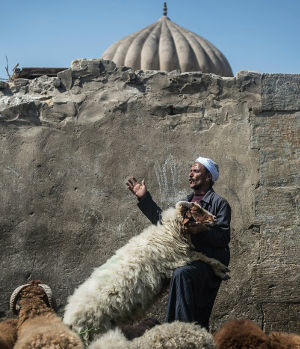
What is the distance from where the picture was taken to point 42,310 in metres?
4.12

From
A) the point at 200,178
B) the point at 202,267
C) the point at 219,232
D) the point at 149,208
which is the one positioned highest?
the point at 200,178

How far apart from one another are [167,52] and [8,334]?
34.8ft

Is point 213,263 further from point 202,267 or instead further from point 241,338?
point 241,338

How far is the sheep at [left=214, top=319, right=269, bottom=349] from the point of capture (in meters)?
3.62

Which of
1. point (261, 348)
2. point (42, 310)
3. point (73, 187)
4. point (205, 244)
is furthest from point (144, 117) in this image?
point (261, 348)

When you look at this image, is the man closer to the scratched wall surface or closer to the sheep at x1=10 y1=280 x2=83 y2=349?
the sheep at x1=10 y1=280 x2=83 y2=349

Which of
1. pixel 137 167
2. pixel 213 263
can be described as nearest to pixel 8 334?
pixel 213 263

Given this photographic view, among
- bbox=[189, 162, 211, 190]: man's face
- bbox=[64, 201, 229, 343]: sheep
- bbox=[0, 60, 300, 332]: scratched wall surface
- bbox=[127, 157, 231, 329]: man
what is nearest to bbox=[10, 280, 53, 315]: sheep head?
bbox=[64, 201, 229, 343]: sheep

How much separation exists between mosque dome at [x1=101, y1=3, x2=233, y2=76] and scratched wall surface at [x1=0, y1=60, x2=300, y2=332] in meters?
7.51

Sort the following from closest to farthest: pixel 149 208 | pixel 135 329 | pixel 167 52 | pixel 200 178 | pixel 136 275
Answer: pixel 135 329, pixel 136 275, pixel 200 178, pixel 149 208, pixel 167 52

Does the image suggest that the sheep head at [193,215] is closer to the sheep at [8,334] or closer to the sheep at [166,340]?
the sheep at [166,340]

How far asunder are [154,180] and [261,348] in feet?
7.24

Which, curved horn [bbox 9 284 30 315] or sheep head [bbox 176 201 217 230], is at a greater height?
sheep head [bbox 176 201 217 230]

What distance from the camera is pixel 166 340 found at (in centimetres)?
298
